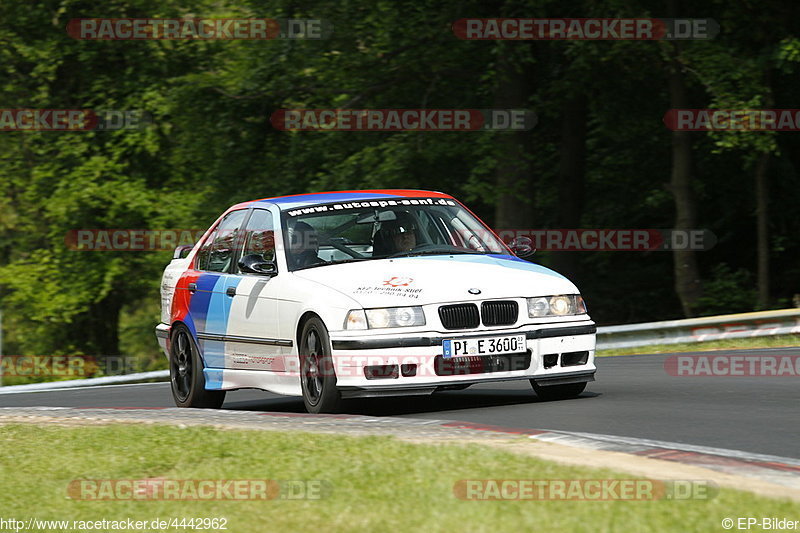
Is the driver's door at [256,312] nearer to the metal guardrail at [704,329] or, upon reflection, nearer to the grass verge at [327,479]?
the grass verge at [327,479]

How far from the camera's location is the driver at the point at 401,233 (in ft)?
34.0

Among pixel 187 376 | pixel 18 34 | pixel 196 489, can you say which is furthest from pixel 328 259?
pixel 18 34

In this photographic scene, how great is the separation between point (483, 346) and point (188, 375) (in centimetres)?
321

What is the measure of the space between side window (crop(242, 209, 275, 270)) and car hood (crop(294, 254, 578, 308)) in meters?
0.66

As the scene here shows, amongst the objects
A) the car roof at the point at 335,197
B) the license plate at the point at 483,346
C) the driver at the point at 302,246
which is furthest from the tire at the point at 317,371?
the car roof at the point at 335,197

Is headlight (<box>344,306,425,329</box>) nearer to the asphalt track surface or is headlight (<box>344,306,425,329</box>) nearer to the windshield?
the asphalt track surface

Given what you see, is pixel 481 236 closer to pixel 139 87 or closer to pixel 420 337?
pixel 420 337

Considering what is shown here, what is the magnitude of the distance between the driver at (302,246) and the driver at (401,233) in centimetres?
56

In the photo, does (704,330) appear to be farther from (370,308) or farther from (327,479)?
(327,479)

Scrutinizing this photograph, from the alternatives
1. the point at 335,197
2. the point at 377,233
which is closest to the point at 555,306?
the point at 377,233

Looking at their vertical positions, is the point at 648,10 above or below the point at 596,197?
above

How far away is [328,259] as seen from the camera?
10180 mm

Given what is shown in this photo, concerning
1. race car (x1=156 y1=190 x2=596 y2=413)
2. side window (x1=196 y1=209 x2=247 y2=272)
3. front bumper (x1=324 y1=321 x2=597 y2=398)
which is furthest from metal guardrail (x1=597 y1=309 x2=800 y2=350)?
front bumper (x1=324 y1=321 x2=597 y2=398)

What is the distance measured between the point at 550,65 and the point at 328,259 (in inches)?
612
